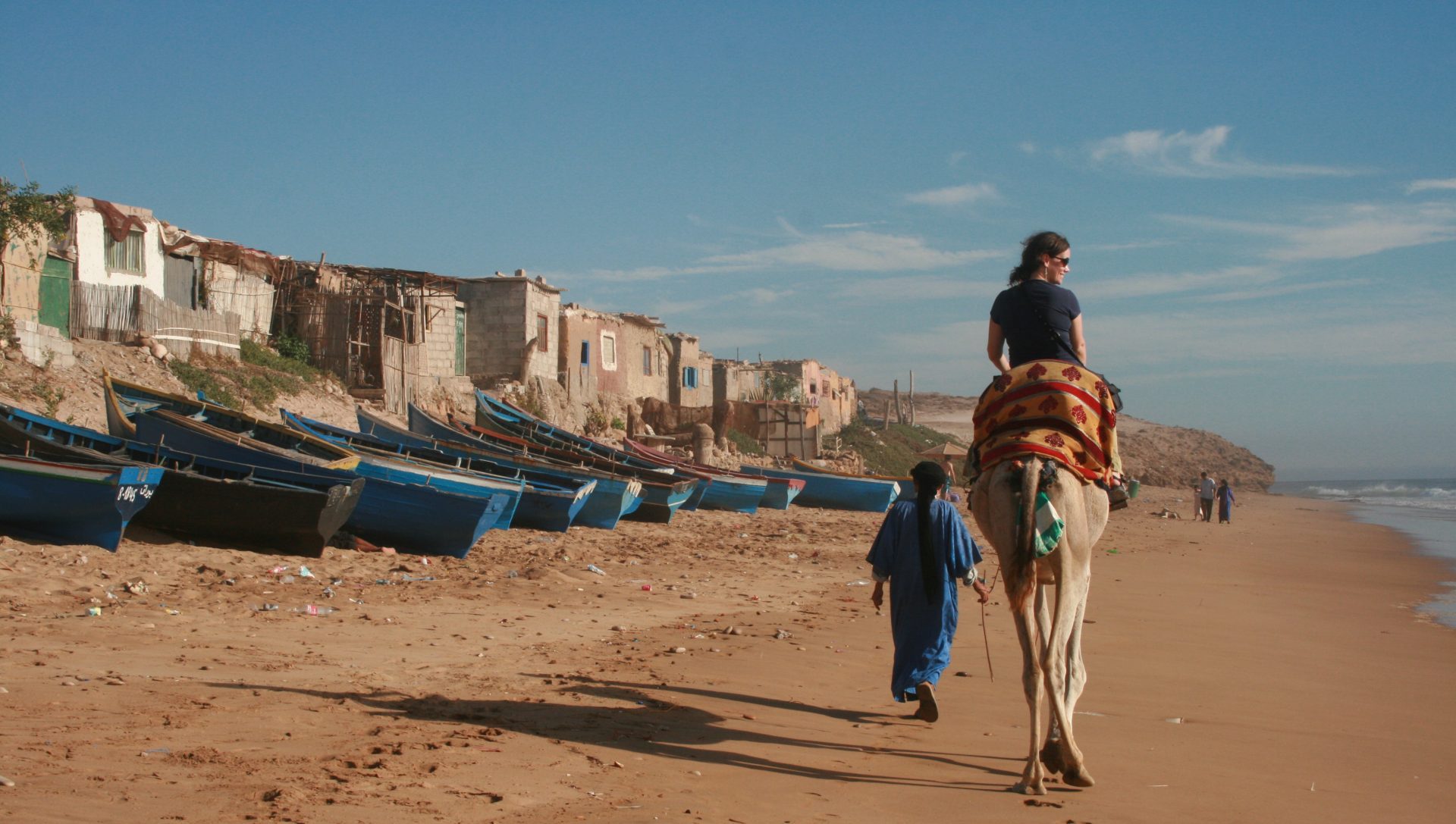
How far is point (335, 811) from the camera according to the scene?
4.12 metres

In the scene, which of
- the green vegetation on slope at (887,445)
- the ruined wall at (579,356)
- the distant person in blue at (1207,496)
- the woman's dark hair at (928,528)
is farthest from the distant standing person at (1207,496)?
the woman's dark hair at (928,528)

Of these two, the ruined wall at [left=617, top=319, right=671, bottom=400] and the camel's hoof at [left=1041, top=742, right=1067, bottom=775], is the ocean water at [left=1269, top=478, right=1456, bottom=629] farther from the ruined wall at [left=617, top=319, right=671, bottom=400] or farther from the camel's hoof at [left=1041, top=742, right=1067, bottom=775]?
the ruined wall at [left=617, top=319, right=671, bottom=400]

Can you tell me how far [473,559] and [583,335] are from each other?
A: 22.6 m

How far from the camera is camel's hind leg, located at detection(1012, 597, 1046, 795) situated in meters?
5.03

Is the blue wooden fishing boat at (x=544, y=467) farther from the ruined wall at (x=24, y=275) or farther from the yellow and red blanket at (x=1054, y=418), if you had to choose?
the yellow and red blanket at (x=1054, y=418)

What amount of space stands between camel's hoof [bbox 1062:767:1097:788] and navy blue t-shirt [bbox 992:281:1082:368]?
197cm

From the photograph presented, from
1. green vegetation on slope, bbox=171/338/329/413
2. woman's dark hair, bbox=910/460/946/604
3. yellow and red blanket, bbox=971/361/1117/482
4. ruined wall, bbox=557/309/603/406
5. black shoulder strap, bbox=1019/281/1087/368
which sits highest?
ruined wall, bbox=557/309/603/406

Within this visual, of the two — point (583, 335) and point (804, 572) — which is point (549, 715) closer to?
point (804, 572)

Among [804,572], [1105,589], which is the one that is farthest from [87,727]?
[1105,589]

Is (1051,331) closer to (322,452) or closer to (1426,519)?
(322,452)

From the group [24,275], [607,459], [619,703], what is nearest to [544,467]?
[607,459]

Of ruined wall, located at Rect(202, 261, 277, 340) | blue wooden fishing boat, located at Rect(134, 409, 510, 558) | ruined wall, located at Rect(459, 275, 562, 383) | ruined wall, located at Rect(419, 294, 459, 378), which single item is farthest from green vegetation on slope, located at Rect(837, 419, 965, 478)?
blue wooden fishing boat, located at Rect(134, 409, 510, 558)

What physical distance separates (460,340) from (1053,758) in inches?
1120

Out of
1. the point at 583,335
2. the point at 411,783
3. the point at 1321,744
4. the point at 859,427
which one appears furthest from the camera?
the point at 859,427
